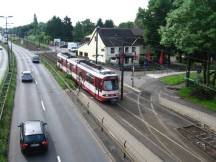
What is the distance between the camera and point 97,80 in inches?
1447

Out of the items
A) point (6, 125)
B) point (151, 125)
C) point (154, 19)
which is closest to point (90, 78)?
point (151, 125)

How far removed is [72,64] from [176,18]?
63.6 feet

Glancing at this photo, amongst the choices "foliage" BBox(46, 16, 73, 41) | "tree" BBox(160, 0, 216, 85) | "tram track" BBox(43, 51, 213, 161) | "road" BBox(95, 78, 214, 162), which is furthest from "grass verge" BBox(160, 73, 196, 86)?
"foliage" BBox(46, 16, 73, 41)

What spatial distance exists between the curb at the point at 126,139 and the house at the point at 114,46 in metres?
42.5

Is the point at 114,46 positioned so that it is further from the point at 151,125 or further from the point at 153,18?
the point at 151,125

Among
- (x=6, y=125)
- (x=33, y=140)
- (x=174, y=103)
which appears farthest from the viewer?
(x=174, y=103)

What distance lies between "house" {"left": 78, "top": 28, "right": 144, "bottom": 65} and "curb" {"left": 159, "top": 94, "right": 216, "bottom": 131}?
36798 millimetres

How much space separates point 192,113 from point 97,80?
1070cm

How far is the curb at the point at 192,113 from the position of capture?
29.9 metres

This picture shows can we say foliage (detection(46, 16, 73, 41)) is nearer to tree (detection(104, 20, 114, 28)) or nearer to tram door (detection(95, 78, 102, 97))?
tree (detection(104, 20, 114, 28))

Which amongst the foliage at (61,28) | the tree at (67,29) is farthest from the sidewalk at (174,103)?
the foliage at (61,28)

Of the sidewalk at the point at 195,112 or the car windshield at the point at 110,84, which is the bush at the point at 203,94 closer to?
the sidewalk at the point at 195,112

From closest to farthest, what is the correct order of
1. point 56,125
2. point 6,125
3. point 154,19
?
point 6,125 → point 56,125 → point 154,19

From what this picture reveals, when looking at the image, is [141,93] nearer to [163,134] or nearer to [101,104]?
[101,104]
